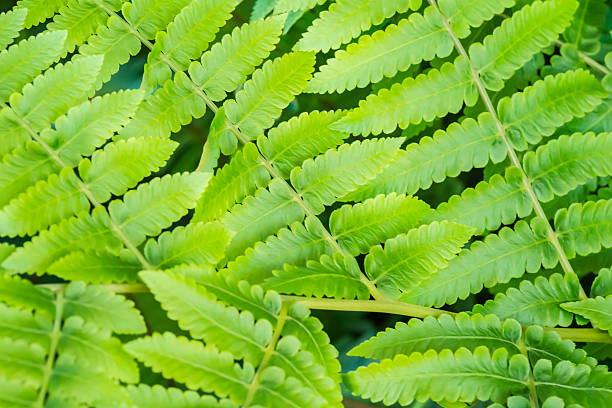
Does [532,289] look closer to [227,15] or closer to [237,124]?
[237,124]

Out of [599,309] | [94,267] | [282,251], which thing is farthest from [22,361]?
[599,309]

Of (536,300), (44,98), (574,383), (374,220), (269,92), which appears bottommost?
(574,383)

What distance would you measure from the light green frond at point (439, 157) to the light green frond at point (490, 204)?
0.12 feet

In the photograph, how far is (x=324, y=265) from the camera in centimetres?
86

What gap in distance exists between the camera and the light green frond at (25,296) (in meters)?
0.74

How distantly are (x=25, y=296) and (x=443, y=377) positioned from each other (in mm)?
557

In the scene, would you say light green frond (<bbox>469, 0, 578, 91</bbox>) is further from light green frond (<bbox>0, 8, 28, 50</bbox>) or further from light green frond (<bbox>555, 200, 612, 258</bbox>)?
light green frond (<bbox>0, 8, 28, 50</bbox>)

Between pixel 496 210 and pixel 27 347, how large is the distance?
68 cm

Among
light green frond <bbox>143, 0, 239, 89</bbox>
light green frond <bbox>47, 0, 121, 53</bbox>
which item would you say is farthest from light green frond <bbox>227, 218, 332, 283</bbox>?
light green frond <bbox>47, 0, 121, 53</bbox>

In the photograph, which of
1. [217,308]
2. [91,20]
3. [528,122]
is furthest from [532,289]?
[91,20]

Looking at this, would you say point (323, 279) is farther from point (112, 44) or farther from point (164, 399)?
point (112, 44)

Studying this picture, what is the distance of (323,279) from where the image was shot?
86 cm

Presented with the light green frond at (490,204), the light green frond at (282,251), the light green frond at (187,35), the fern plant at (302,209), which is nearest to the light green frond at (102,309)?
the fern plant at (302,209)

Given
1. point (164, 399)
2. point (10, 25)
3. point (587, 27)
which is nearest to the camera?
point (164, 399)
